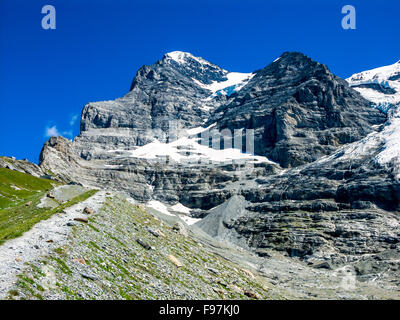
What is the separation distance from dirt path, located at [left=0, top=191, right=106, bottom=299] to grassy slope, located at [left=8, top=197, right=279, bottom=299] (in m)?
0.48

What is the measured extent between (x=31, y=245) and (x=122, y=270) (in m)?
5.64

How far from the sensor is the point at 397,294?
250 ft

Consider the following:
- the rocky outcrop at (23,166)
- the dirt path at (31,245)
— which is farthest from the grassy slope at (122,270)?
the rocky outcrop at (23,166)

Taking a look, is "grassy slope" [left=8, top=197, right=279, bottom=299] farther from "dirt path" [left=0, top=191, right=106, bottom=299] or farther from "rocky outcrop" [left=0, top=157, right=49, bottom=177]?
"rocky outcrop" [left=0, top=157, right=49, bottom=177]

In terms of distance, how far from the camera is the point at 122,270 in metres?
22.7

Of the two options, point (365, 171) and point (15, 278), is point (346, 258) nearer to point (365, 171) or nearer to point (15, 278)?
point (365, 171)

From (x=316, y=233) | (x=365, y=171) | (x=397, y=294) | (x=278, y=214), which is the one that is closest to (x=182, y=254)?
(x=397, y=294)

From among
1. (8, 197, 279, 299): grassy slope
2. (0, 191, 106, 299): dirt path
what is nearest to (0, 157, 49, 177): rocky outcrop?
(8, 197, 279, 299): grassy slope

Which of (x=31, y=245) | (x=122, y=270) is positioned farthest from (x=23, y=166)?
(x=122, y=270)

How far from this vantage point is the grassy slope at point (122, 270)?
694 inches

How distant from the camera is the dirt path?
16.7 m

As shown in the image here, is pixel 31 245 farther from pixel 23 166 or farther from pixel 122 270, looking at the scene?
pixel 23 166

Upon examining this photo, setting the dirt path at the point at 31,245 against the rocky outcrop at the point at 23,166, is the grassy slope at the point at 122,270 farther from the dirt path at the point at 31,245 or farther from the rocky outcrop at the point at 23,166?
the rocky outcrop at the point at 23,166

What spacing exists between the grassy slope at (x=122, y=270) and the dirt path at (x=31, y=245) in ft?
1.59
